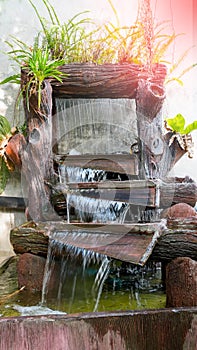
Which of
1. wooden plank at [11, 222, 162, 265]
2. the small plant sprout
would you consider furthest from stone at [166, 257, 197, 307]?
the small plant sprout

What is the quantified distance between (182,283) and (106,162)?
1750 mm

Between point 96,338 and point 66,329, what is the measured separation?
12 cm

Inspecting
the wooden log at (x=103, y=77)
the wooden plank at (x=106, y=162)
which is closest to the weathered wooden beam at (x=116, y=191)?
the wooden plank at (x=106, y=162)

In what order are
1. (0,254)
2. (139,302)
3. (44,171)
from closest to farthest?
(139,302) → (44,171) → (0,254)

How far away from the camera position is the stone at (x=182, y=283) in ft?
7.68

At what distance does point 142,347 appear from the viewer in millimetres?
1469

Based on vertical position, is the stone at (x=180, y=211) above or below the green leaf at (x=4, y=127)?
below

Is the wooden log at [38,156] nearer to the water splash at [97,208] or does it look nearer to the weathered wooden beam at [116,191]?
the weathered wooden beam at [116,191]

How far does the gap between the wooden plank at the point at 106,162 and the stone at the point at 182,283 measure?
146 centimetres

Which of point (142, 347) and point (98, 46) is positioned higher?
point (98, 46)

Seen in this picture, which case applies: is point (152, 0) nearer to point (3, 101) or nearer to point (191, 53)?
point (191, 53)

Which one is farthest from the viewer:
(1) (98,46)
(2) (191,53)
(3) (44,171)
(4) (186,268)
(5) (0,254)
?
(2) (191,53)

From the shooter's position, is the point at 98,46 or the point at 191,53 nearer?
the point at 98,46

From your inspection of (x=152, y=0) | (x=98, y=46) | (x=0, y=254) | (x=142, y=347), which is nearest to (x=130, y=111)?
(x=98, y=46)
